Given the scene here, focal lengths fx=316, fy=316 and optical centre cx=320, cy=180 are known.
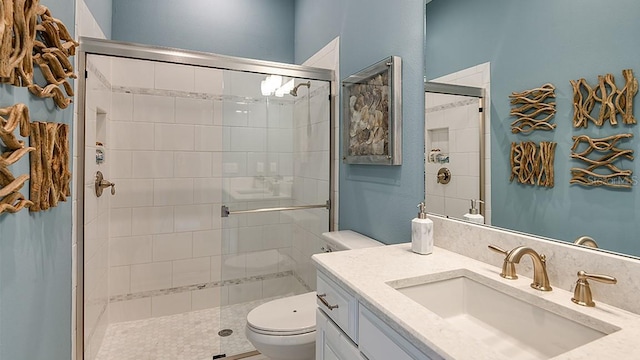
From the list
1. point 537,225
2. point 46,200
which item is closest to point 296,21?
point 46,200

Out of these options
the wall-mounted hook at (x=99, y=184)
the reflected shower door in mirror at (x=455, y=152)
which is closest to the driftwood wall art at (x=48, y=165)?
the wall-mounted hook at (x=99, y=184)

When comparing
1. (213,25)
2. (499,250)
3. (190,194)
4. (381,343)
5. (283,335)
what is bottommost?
(283,335)

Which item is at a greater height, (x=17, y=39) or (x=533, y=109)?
(x=17, y=39)

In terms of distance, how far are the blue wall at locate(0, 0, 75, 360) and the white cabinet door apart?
37.6 inches

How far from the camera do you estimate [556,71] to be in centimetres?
97

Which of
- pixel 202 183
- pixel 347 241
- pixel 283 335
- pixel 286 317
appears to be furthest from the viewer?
pixel 202 183

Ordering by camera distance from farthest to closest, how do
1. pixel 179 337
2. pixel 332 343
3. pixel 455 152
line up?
pixel 179 337
pixel 455 152
pixel 332 343

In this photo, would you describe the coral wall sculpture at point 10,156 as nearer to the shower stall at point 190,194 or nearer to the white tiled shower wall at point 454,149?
the shower stall at point 190,194

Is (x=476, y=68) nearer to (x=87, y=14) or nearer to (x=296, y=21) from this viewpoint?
(x=87, y=14)

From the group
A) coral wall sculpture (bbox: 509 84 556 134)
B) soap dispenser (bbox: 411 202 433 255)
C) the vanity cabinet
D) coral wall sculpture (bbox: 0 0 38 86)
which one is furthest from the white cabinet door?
coral wall sculpture (bbox: 0 0 38 86)

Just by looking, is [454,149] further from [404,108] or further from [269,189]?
[269,189]

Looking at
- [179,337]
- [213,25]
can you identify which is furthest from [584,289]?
[213,25]

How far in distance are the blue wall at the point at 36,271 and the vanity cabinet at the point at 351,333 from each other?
96cm

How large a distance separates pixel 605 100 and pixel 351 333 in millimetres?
976
